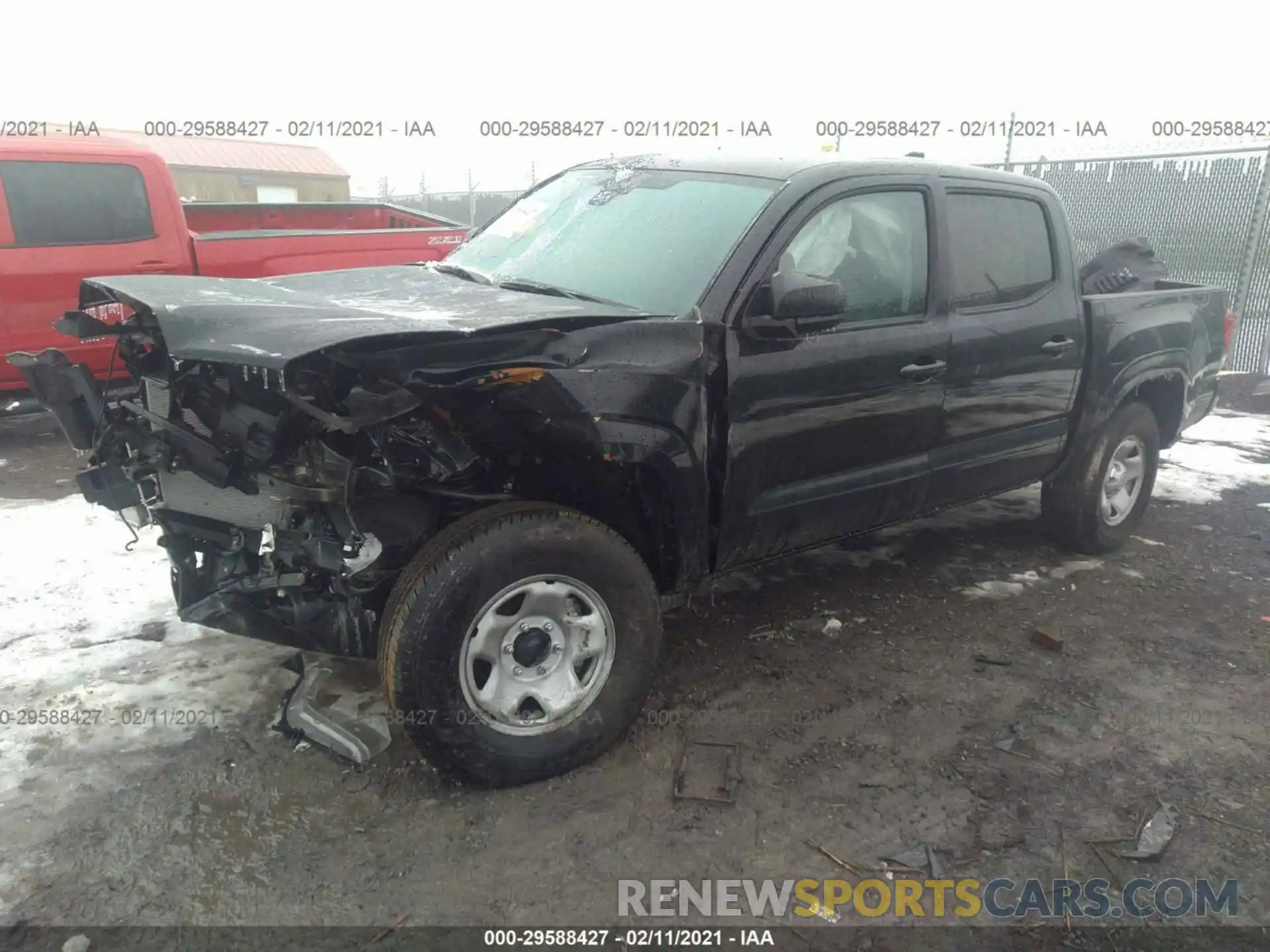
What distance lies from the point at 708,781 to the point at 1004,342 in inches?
89.0

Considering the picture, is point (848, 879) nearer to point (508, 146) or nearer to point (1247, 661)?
point (1247, 661)

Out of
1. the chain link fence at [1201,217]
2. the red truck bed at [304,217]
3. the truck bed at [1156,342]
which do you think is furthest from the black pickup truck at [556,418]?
the chain link fence at [1201,217]

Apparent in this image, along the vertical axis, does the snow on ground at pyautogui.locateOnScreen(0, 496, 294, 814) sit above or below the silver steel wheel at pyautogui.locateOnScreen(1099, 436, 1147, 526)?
below

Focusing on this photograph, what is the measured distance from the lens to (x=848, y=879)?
250 centimetres

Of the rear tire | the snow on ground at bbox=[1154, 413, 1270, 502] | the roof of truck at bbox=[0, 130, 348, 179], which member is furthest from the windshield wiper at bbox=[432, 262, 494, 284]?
the roof of truck at bbox=[0, 130, 348, 179]

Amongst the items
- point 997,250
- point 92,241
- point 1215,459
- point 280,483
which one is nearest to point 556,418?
point 280,483

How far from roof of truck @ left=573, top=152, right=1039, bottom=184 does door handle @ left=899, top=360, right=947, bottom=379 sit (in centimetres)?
75

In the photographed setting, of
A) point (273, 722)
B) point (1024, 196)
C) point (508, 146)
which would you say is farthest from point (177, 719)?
point (508, 146)

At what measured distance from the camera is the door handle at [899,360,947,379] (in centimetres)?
349

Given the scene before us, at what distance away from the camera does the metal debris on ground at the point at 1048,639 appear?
381 cm

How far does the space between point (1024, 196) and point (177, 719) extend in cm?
408

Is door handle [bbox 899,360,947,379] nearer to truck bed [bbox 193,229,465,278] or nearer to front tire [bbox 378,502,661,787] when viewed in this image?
front tire [bbox 378,502,661,787]

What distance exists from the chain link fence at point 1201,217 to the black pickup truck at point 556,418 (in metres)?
6.40

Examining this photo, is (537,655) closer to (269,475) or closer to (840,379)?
(269,475)
